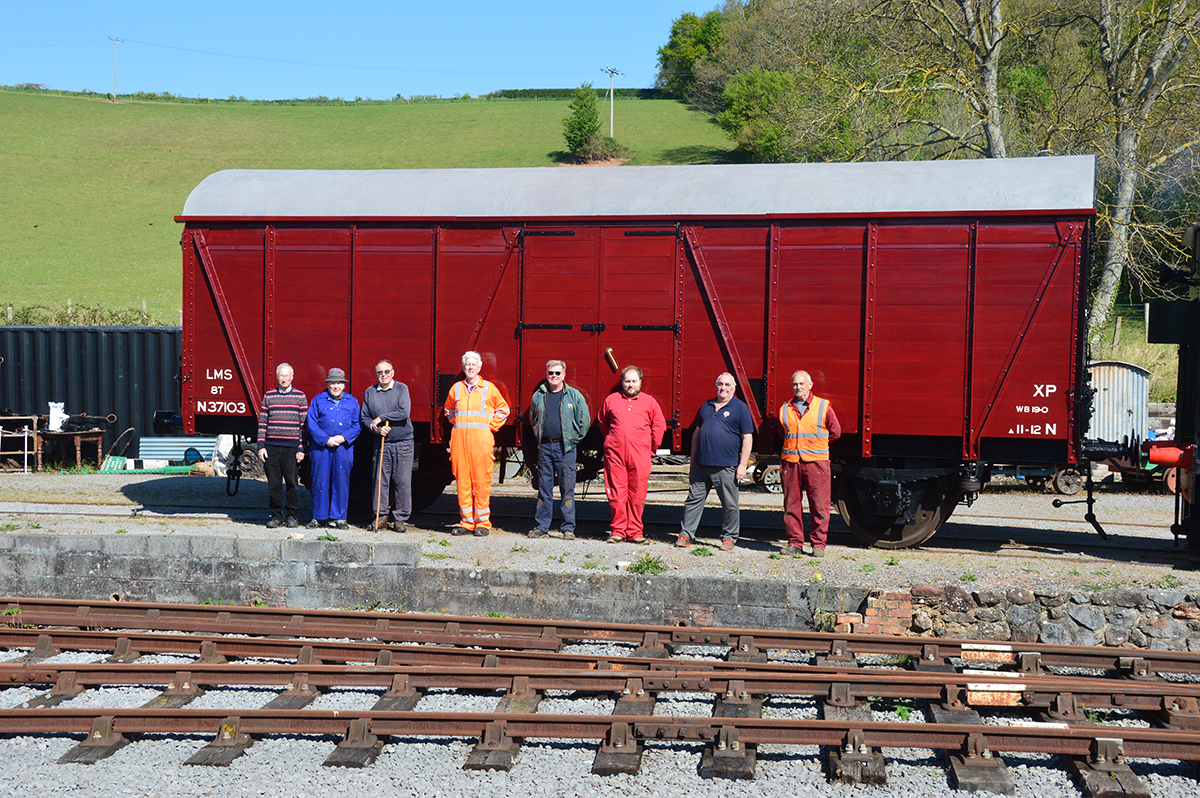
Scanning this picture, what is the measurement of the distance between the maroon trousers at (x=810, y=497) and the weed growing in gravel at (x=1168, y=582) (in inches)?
109

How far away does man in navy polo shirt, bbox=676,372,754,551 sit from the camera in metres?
9.51

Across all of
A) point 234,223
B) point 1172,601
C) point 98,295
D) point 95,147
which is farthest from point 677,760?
point 95,147

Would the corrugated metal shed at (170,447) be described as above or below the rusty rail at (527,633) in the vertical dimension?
above

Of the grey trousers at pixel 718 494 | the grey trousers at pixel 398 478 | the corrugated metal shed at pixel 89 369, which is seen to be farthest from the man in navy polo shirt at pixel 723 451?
the corrugated metal shed at pixel 89 369

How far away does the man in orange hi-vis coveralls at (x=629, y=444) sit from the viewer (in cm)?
973

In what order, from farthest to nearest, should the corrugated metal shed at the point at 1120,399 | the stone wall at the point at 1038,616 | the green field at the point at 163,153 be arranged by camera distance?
1. the green field at the point at 163,153
2. the corrugated metal shed at the point at 1120,399
3. the stone wall at the point at 1038,616

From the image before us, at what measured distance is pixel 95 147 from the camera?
207 feet

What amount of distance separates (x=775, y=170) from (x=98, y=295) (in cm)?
3367

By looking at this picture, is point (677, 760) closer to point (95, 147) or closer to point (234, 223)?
point (234, 223)

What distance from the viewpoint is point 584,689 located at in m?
6.33

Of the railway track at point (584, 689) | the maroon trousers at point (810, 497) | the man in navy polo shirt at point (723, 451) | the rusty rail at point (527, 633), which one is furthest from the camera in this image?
Result: the man in navy polo shirt at point (723, 451)

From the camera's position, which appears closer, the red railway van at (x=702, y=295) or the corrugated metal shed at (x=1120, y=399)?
the red railway van at (x=702, y=295)

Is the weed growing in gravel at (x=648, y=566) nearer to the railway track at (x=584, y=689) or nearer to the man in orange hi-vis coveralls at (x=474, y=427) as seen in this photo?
the railway track at (x=584, y=689)

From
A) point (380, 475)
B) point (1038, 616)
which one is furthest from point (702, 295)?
point (1038, 616)
